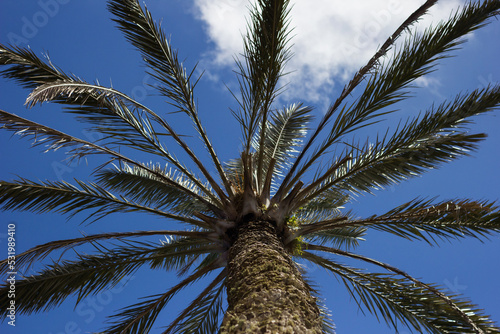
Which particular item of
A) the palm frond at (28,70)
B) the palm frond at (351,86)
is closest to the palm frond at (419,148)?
the palm frond at (351,86)

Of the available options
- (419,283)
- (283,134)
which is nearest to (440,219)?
(419,283)

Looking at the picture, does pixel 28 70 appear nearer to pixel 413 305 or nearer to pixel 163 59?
pixel 163 59

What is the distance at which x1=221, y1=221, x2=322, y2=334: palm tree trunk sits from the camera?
2848mm

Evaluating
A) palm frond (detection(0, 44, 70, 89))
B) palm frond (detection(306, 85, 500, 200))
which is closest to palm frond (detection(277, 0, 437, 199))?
palm frond (detection(306, 85, 500, 200))

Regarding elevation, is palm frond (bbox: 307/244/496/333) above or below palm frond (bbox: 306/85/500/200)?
below

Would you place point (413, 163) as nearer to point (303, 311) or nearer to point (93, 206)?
point (303, 311)

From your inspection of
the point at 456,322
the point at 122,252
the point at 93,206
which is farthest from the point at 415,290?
the point at 93,206

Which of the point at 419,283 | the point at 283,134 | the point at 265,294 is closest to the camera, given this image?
the point at 265,294

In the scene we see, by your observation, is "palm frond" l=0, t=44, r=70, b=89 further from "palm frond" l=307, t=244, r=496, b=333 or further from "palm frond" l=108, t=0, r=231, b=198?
"palm frond" l=307, t=244, r=496, b=333

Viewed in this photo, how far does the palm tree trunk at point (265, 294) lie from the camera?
2.85 meters

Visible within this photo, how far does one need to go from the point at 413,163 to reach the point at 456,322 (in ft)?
7.01

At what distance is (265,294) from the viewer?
10.6ft

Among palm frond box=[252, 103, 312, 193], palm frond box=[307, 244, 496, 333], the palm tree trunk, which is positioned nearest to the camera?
the palm tree trunk

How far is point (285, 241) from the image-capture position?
5.14 m
